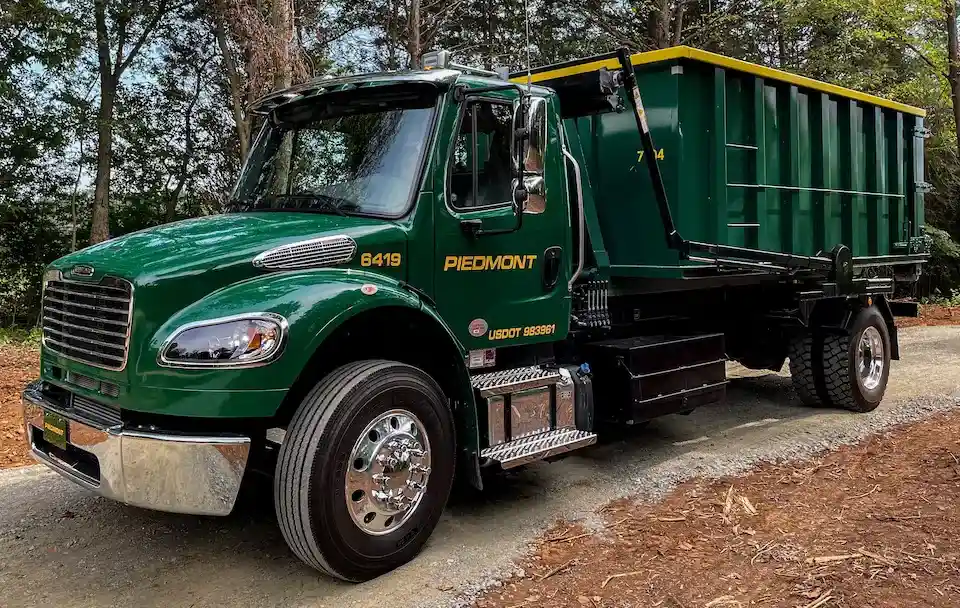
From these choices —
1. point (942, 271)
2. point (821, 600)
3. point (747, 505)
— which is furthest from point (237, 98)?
point (942, 271)

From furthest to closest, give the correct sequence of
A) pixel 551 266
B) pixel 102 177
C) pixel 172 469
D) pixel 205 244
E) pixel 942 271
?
pixel 942 271, pixel 102 177, pixel 551 266, pixel 205 244, pixel 172 469

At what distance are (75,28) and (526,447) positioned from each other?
14.8 meters

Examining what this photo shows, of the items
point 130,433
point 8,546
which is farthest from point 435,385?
point 8,546

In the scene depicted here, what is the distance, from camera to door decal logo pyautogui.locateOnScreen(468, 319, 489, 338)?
4711 mm

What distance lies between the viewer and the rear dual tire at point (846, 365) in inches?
297

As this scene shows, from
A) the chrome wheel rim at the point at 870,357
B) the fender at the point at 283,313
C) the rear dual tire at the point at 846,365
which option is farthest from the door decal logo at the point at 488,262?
the chrome wheel rim at the point at 870,357

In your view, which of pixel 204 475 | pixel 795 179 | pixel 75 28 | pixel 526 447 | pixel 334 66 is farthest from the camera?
pixel 334 66

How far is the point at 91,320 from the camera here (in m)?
3.87

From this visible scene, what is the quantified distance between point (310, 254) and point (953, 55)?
18353 millimetres

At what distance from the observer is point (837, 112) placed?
7.45 meters

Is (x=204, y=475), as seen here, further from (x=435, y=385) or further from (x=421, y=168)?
(x=421, y=168)

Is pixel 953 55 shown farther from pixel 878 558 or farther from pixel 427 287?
pixel 427 287

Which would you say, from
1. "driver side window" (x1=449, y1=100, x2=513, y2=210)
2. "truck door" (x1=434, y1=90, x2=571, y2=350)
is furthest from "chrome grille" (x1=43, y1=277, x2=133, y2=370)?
"driver side window" (x1=449, y1=100, x2=513, y2=210)

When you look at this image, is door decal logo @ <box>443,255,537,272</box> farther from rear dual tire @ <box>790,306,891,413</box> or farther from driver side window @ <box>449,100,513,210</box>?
rear dual tire @ <box>790,306,891,413</box>
